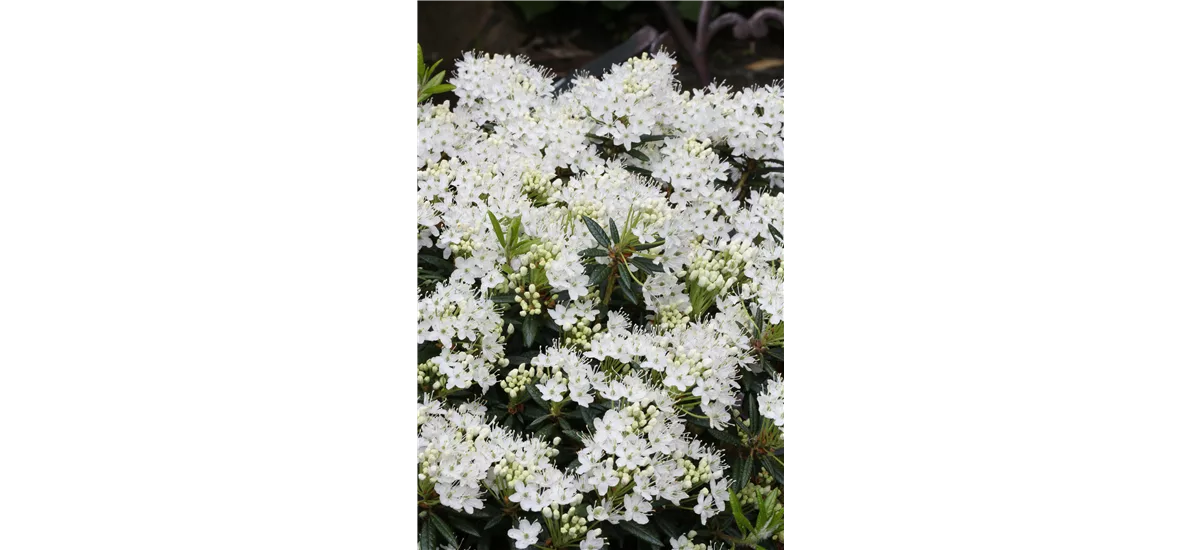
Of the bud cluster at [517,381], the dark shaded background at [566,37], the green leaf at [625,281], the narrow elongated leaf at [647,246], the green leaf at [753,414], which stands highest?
the dark shaded background at [566,37]

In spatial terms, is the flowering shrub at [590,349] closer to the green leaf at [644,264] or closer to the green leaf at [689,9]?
the green leaf at [644,264]

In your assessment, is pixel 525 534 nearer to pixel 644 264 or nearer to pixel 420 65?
pixel 644 264

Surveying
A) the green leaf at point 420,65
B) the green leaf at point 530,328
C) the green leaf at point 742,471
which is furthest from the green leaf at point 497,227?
the green leaf at point 742,471

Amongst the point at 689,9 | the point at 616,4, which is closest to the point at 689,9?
the point at 689,9

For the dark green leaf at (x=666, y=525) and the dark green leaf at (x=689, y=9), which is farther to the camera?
the dark green leaf at (x=689, y=9)

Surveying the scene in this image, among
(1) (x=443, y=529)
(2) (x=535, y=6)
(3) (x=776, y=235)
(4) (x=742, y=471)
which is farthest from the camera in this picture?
(2) (x=535, y=6)
